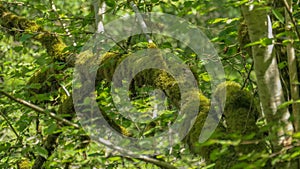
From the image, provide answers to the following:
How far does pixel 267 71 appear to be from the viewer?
185 cm

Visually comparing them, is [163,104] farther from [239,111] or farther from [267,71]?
[267,71]

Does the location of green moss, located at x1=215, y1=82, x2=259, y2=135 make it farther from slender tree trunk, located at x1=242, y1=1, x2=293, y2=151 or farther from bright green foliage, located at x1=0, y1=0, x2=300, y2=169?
slender tree trunk, located at x1=242, y1=1, x2=293, y2=151

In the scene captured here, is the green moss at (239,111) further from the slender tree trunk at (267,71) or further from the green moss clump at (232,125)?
the slender tree trunk at (267,71)

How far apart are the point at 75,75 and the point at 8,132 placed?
11.0ft

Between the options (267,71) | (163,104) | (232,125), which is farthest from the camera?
(163,104)

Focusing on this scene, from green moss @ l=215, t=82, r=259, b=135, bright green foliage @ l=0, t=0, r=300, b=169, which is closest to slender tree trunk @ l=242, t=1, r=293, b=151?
bright green foliage @ l=0, t=0, r=300, b=169

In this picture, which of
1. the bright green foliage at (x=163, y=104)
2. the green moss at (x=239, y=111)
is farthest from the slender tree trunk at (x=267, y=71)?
the green moss at (x=239, y=111)

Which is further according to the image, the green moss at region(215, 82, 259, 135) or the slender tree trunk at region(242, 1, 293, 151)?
the green moss at region(215, 82, 259, 135)

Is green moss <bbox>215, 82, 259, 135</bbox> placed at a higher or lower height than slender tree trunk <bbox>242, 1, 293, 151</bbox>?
lower

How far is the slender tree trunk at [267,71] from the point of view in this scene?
6.08 feet

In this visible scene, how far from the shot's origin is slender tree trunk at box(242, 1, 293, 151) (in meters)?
1.85

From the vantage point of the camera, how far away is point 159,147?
3096 millimetres

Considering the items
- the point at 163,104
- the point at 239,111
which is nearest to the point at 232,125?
the point at 239,111

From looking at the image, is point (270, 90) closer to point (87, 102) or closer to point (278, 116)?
point (278, 116)
